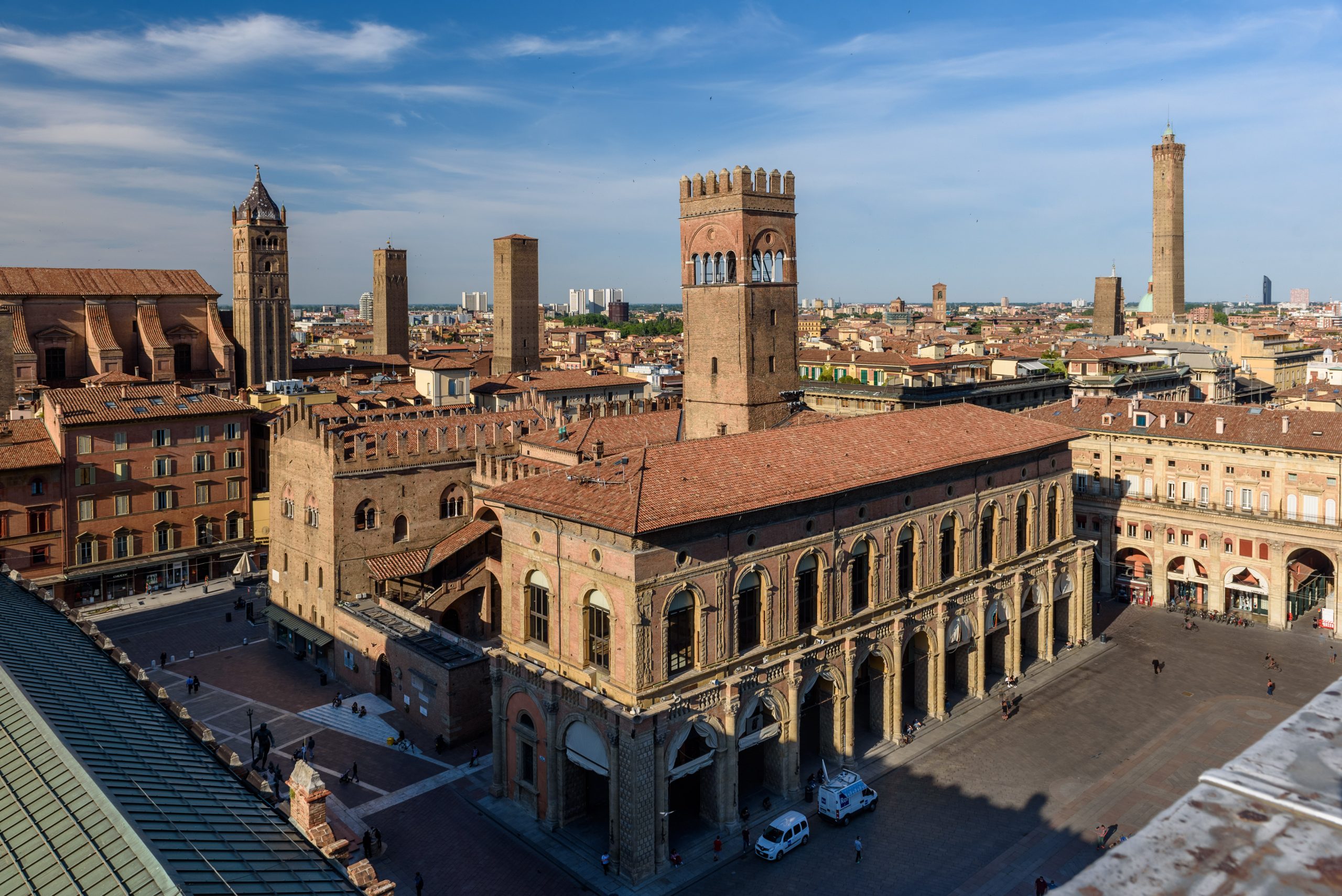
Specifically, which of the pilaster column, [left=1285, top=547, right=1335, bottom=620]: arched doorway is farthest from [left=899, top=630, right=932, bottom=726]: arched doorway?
[left=1285, top=547, right=1335, bottom=620]: arched doorway

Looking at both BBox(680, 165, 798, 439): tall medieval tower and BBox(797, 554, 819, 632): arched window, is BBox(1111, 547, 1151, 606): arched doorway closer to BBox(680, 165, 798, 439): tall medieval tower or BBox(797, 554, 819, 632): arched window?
BBox(680, 165, 798, 439): tall medieval tower

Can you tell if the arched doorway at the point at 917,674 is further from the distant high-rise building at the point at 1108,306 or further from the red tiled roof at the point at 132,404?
the distant high-rise building at the point at 1108,306

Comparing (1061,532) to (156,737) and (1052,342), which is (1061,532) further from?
(1052,342)

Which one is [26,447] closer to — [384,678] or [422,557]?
[422,557]

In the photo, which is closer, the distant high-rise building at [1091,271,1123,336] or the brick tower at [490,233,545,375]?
the brick tower at [490,233,545,375]

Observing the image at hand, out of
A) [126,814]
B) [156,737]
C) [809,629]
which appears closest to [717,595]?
[809,629]

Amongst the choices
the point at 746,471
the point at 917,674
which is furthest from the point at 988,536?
the point at 746,471
